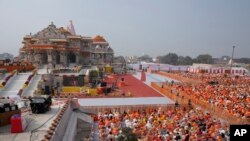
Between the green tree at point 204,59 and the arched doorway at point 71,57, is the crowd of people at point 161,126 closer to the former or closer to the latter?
the arched doorway at point 71,57

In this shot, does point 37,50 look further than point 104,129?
Yes

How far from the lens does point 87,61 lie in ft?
175

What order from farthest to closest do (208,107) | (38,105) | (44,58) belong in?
(44,58), (208,107), (38,105)

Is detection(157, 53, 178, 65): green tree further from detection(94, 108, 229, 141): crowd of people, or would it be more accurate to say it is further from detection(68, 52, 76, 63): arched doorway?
detection(94, 108, 229, 141): crowd of people

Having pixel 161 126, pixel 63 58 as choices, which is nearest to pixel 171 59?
pixel 63 58

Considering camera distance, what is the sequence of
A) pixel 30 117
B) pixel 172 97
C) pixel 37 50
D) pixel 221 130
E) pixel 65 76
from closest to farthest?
1. pixel 30 117
2. pixel 221 130
3. pixel 172 97
4. pixel 65 76
5. pixel 37 50

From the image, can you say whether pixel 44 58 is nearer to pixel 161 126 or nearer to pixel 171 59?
pixel 161 126

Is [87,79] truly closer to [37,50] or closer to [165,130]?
[37,50]

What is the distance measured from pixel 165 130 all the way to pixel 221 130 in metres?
3.43

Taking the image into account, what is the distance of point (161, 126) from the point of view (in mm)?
18094

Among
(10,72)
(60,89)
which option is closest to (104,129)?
(60,89)

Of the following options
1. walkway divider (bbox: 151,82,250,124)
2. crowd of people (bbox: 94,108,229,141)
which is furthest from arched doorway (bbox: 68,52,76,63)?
crowd of people (bbox: 94,108,229,141)

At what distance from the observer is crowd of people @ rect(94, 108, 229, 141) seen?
16.0 m

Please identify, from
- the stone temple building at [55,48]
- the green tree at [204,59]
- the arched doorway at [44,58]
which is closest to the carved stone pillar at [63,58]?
the stone temple building at [55,48]
